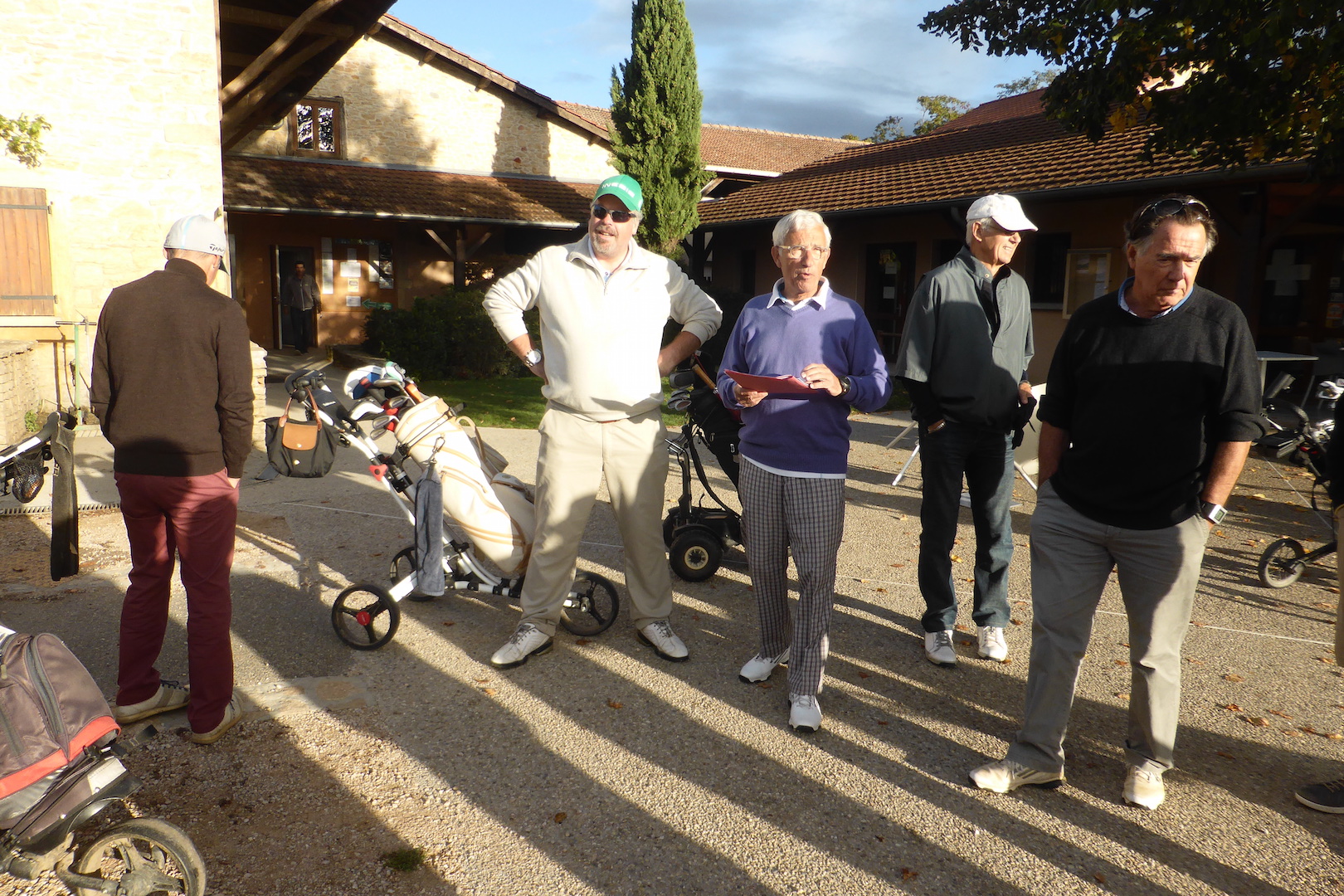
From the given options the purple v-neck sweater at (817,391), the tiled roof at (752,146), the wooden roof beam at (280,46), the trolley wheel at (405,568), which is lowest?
the trolley wheel at (405,568)

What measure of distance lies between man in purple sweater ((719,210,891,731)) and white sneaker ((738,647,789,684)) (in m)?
0.33

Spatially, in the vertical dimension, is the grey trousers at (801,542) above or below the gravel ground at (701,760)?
above

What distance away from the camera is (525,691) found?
411 cm

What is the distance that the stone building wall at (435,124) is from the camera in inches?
830

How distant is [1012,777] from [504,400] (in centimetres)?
1155

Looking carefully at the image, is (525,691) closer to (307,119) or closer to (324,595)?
(324,595)

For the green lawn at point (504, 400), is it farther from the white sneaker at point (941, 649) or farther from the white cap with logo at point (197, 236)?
the white cap with logo at point (197, 236)

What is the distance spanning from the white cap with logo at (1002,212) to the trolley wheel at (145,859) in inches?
147

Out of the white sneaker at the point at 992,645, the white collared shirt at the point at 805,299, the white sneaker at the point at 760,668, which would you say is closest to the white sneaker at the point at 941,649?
the white sneaker at the point at 992,645

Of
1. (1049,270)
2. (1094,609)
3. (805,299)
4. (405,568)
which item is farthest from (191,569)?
(1049,270)

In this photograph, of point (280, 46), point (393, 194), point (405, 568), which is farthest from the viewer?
point (393, 194)

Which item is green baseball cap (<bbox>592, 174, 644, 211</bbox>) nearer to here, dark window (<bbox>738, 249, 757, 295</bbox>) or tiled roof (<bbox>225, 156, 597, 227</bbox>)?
tiled roof (<bbox>225, 156, 597, 227</bbox>)

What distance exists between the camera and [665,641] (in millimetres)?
4461

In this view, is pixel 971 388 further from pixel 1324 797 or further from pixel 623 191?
pixel 1324 797
